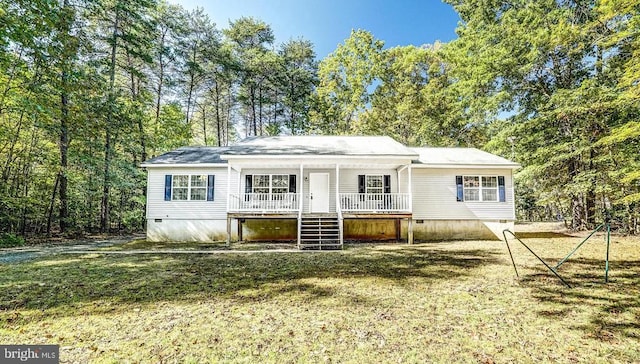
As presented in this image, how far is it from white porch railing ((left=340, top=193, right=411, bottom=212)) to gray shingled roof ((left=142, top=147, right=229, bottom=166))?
5.92 m

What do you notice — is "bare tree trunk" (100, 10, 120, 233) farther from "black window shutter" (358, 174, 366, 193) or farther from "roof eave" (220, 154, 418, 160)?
"black window shutter" (358, 174, 366, 193)

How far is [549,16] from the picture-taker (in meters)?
14.8

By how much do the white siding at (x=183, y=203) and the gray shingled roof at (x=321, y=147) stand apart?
1756 mm

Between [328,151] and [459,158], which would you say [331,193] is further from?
[459,158]

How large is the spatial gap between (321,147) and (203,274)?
8.16 metres

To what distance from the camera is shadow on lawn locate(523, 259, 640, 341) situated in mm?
3969

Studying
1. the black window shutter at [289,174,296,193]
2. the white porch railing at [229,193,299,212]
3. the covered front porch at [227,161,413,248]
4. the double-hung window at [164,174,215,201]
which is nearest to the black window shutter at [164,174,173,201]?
the double-hung window at [164,174,215,201]

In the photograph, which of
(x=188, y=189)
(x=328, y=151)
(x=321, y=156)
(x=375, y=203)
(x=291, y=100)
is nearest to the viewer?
(x=321, y=156)

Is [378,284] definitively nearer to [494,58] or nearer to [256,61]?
[494,58]

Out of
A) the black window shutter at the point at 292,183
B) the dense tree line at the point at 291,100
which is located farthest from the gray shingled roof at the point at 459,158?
the black window shutter at the point at 292,183

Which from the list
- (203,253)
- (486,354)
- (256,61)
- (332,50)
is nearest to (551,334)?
(486,354)

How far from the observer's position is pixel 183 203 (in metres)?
13.2

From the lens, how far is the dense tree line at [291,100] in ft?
38.9

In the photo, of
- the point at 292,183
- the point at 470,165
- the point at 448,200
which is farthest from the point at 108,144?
the point at 470,165
